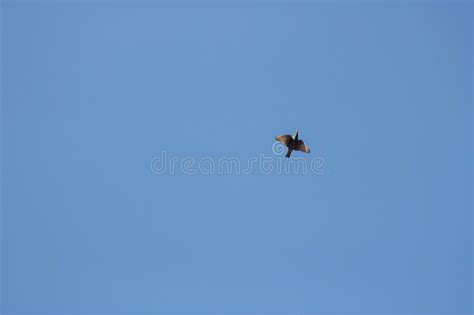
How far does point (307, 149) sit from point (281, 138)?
1.11 metres

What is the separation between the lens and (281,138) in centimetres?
2309

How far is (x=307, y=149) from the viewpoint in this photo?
76.0ft
